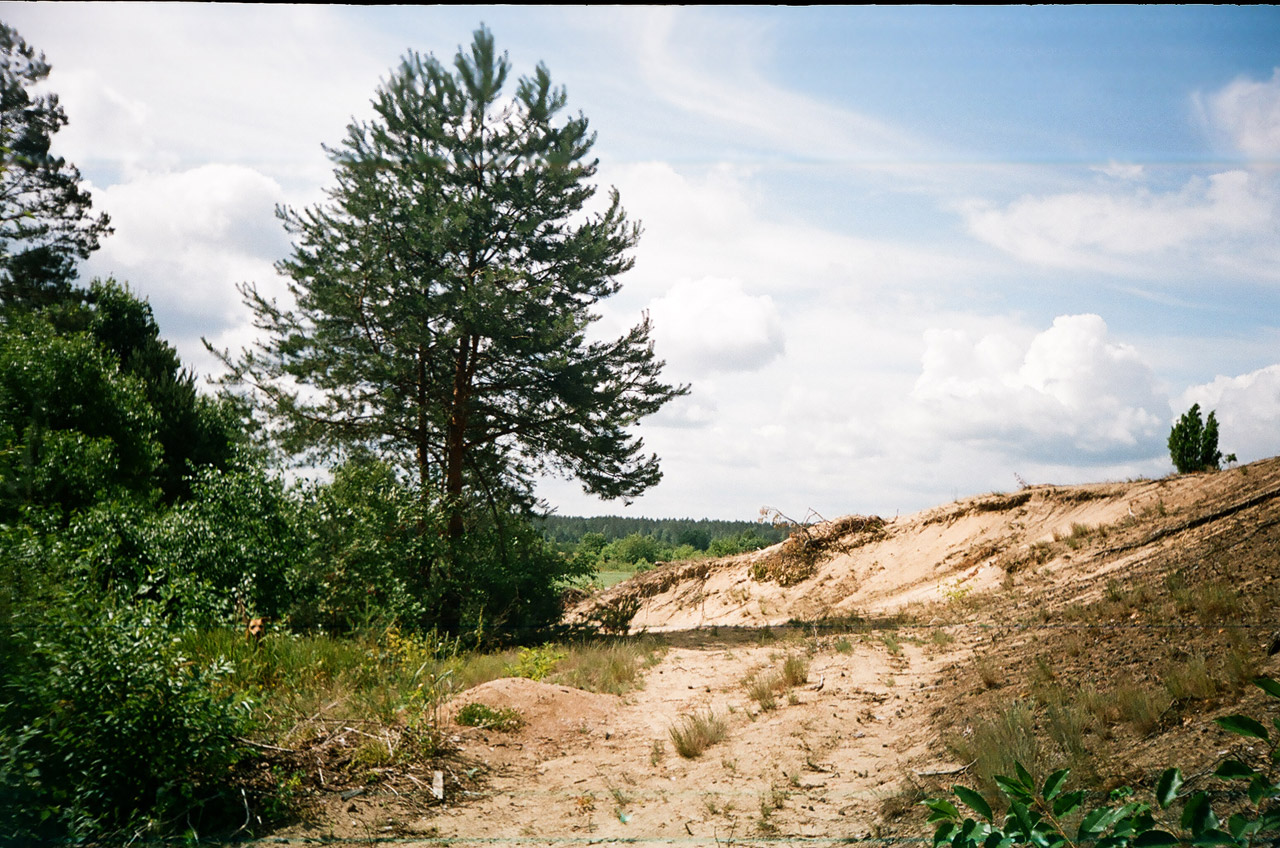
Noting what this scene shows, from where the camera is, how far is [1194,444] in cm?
1509

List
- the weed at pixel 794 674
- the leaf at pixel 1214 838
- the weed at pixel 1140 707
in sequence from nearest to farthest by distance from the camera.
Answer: the leaf at pixel 1214 838 < the weed at pixel 1140 707 < the weed at pixel 794 674

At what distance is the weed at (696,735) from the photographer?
594 cm

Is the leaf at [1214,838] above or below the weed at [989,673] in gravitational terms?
above

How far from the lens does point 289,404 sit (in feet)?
50.0

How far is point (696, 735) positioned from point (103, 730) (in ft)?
13.0

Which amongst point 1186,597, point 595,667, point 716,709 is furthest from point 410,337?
point 1186,597

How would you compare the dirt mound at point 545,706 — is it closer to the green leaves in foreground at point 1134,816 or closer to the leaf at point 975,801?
the green leaves in foreground at point 1134,816

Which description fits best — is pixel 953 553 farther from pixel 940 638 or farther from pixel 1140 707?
pixel 1140 707

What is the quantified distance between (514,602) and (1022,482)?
41.9 feet

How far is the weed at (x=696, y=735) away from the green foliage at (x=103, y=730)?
3.09 meters

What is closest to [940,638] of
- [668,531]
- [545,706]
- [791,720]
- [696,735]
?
[791,720]

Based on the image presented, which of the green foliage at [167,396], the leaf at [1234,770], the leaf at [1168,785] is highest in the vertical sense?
the green foliage at [167,396]

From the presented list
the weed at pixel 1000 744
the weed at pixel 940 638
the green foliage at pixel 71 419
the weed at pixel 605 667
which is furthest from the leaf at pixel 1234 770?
the green foliage at pixel 71 419

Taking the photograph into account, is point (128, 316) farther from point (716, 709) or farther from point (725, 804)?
point (725, 804)
